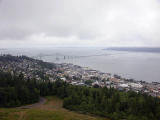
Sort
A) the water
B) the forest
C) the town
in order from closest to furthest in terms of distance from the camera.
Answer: the forest → the town → the water

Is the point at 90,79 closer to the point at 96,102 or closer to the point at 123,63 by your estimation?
the point at 96,102

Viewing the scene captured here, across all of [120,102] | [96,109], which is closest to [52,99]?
[96,109]

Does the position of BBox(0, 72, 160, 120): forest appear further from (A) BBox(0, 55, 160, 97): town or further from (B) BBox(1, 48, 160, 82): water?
(B) BBox(1, 48, 160, 82): water

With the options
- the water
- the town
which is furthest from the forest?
the water

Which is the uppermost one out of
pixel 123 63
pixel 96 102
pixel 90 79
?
pixel 123 63

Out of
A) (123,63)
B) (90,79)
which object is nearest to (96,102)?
(90,79)

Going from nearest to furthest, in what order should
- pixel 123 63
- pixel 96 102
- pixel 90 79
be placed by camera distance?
pixel 96 102 → pixel 90 79 → pixel 123 63

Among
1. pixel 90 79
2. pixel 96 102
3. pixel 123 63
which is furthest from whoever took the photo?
pixel 123 63

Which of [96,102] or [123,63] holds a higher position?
[123,63]

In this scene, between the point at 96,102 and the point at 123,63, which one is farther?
the point at 123,63

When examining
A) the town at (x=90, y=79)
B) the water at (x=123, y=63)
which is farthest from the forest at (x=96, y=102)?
the water at (x=123, y=63)

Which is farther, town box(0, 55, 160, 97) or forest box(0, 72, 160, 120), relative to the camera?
town box(0, 55, 160, 97)

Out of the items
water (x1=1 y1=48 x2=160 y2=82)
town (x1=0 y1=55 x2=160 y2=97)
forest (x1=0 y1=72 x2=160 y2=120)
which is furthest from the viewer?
water (x1=1 y1=48 x2=160 y2=82)
